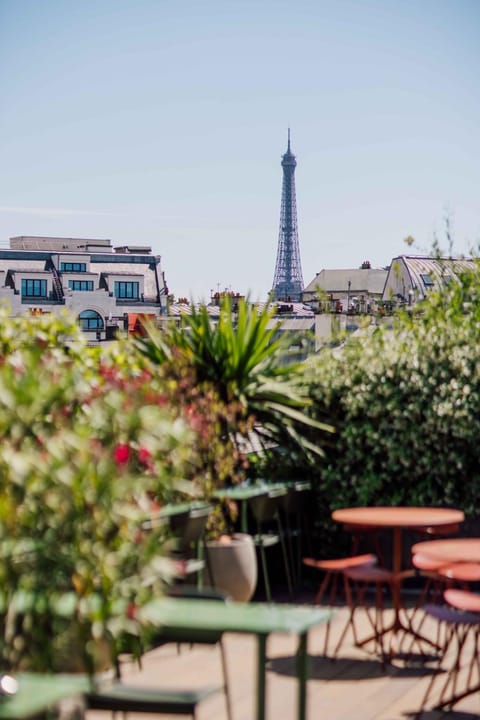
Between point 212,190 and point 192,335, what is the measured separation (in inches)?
2640

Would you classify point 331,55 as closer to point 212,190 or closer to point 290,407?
point 290,407

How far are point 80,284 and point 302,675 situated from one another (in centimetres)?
8223

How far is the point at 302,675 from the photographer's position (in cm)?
340

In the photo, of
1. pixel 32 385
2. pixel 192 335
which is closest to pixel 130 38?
pixel 192 335

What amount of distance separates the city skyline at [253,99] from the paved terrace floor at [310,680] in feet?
7.77

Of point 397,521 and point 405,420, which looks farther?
point 405,420

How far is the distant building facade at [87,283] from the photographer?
270ft

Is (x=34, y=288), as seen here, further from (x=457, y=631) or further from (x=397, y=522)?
(x=457, y=631)

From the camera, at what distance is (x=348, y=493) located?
25.2 ft

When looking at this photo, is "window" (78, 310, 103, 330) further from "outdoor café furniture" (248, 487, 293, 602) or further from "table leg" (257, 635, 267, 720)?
"table leg" (257, 635, 267, 720)

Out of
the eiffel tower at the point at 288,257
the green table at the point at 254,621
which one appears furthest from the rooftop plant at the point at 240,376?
the eiffel tower at the point at 288,257

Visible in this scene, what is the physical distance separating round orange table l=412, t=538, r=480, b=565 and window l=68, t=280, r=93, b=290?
263ft

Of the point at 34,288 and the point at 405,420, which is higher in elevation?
the point at 34,288

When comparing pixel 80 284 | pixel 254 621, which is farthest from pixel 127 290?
pixel 254 621
